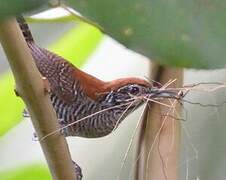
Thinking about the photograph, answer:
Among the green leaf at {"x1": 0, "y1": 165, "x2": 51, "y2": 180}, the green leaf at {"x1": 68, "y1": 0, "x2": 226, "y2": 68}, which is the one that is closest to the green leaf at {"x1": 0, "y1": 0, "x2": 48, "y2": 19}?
the green leaf at {"x1": 68, "y1": 0, "x2": 226, "y2": 68}

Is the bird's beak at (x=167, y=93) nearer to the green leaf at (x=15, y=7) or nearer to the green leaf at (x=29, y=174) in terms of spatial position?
the green leaf at (x=29, y=174)

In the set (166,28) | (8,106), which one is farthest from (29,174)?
(166,28)

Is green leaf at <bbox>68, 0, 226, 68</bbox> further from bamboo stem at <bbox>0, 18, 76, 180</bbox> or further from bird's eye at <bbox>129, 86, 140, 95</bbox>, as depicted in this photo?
bird's eye at <bbox>129, 86, 140, 95</bbox>

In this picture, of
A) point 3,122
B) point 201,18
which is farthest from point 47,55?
point 201,18

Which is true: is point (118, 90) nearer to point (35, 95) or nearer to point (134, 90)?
point (134, 90)

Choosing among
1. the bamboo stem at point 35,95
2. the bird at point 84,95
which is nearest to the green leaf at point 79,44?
the bird at point 84,95

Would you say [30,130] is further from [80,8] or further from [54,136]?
[80,8]
